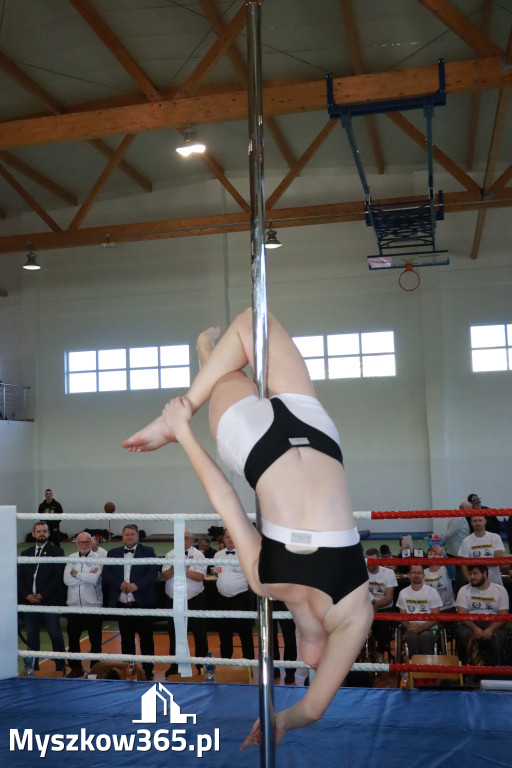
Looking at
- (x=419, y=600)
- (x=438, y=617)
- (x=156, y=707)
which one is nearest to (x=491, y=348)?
(x=419, y=600)

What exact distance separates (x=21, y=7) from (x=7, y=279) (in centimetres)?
728

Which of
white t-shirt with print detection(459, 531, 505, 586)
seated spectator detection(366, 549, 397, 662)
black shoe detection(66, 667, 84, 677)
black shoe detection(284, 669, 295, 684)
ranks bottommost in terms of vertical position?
black shoe detection(284, 669, 295, 684)

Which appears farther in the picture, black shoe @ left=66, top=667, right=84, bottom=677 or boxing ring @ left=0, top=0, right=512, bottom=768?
black shoe @ left=66, top=667, right=84, bottom=677

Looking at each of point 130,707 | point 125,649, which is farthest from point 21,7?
point 130,707

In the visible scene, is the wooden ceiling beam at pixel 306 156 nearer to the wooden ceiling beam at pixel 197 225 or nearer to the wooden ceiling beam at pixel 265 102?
the wooden ceiling beam at pixel 197 225

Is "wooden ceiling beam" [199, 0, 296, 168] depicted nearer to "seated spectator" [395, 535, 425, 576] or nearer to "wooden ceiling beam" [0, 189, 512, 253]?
"wooden ceiling beam" [0, 189, 512, 253]

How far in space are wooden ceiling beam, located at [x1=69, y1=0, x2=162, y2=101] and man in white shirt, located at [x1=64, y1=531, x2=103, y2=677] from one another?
4.89m

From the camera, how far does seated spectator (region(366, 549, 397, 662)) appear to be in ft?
18.6

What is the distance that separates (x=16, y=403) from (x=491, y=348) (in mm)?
9256

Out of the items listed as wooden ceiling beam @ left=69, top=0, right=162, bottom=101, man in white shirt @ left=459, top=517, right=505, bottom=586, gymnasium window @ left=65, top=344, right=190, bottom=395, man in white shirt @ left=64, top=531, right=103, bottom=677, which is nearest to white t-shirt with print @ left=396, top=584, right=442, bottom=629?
man in white shirt @ left=459, top=517, right=505, bottom=586

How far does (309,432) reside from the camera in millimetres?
1225

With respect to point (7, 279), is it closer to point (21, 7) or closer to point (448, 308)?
point (21, 7)

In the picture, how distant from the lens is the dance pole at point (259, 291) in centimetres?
117

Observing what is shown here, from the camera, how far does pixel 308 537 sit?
114 cm
